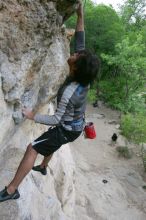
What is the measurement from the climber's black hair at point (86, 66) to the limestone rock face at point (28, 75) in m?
1.31

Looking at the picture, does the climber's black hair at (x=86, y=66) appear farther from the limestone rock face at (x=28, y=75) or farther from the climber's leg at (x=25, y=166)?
the climber's leg at (x=25, y=166)

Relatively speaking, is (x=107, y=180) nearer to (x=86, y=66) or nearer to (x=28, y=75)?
(x=28, y=75)

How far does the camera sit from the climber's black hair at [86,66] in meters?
5.52

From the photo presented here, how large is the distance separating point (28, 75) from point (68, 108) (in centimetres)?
158

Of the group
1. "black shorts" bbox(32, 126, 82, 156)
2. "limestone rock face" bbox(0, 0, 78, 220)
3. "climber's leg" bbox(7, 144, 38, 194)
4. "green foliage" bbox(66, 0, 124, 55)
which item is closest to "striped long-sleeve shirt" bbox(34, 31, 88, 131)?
"black shorts" bbox(32, 126, 82, 156)

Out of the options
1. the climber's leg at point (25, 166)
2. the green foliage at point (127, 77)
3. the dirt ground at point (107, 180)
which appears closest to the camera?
the climber's leg at point (25, 166)

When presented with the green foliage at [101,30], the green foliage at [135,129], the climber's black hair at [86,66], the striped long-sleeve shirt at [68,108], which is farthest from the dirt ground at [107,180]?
the climber's black hair at [86,66]

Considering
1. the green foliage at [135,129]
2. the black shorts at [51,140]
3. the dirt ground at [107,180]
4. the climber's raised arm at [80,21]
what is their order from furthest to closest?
the green foliage at [135,129]
the dirt ground at [107,180]
the climber's raised arm at [80,21]
the black shorts at [51,140]

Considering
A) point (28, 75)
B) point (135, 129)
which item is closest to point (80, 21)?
point (28, 75)

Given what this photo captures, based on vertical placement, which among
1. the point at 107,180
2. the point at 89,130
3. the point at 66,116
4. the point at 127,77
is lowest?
the point at 107,180

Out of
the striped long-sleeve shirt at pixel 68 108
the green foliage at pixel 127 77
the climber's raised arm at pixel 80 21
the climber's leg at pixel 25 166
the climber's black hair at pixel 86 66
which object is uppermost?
the climber's raised arm at pixel 80 21

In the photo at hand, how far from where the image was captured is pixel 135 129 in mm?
20734

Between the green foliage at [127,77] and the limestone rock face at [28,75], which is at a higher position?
the limestone rock face at [28,75]

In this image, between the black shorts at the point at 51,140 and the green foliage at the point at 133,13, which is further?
the green foliage at the point at 133,13
